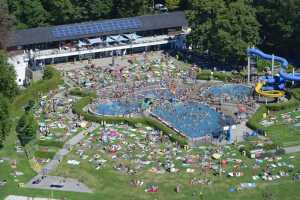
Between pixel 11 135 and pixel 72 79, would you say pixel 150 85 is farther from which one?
pixel 11 135

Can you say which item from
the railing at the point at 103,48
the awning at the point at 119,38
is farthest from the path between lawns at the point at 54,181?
the awning at the point at 119,38

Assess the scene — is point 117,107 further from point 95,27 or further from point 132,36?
point 95,27

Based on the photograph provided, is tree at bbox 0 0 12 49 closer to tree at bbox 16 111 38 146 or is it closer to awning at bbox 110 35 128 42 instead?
awning at bbox 110 35 128 42

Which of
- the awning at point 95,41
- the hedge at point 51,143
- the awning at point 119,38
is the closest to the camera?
the hedge at point 51,143

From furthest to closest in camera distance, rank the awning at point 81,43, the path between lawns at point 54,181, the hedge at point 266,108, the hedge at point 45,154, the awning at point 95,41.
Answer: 1. the awning at point 95,41
2. the awning at point 81,43
3. the hedge at point 266,108
4. the hedge at point 45,154
5. the path between lawns at point 54,181

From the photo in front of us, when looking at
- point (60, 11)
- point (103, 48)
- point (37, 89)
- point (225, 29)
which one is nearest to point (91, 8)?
point (60, 11)

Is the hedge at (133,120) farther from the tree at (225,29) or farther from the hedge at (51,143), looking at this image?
the tree at (225,29)
